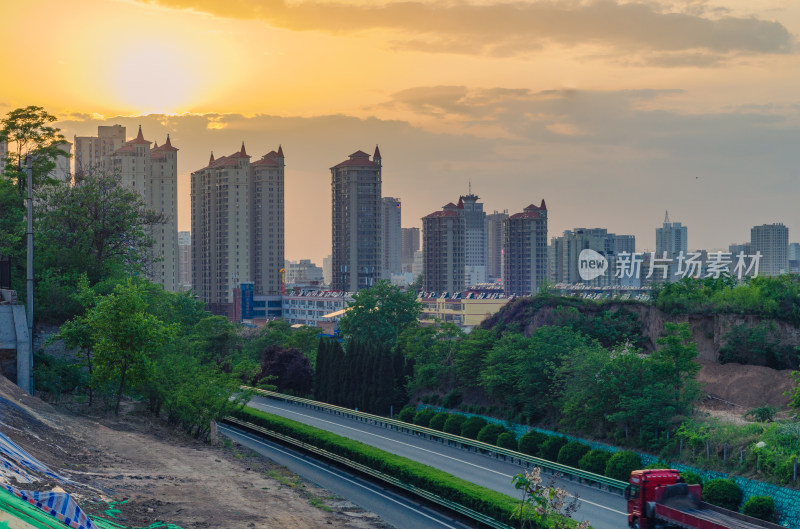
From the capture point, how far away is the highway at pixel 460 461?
97.0 ft

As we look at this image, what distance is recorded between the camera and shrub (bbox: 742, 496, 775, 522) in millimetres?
29188

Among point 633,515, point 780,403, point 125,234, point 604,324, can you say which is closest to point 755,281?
point 604,324

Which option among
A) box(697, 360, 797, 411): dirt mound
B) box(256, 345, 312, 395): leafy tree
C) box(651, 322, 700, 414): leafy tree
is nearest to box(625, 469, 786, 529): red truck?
box(651, 322, 700, 414): leafy tree

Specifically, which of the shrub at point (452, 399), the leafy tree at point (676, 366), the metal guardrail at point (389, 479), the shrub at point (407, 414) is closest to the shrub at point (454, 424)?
the shrub at point (452, 399)

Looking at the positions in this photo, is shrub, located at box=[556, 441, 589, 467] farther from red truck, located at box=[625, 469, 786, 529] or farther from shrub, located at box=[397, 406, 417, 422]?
shrub, located at box=[397, 406, 417, 422]

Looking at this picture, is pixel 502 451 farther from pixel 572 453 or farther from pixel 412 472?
pixel 412 472

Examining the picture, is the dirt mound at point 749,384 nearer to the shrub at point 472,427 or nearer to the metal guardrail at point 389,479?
the shrub at point 472,427

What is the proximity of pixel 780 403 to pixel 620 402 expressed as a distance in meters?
8.92

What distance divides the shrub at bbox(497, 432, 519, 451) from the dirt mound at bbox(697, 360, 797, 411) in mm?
9231

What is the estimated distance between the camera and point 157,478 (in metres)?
26.0

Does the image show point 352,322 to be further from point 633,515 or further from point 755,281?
point 633,515

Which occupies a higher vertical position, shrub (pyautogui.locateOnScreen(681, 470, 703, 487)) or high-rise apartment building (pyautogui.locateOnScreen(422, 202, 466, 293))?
high-rise apartment building (pyautogui.locateOnScreen(422, 202, 466, 293))

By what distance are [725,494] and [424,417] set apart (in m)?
23.4

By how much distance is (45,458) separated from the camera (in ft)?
78.5
